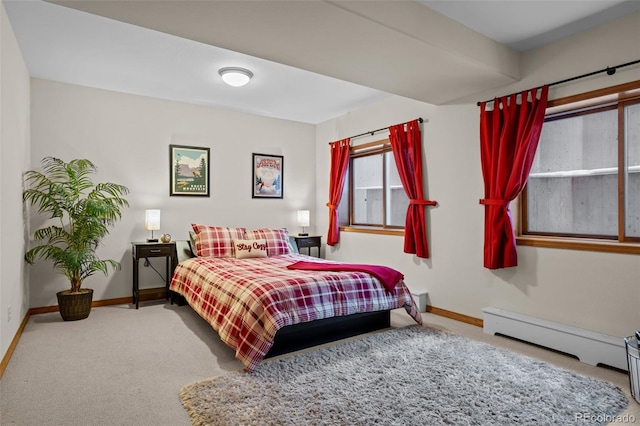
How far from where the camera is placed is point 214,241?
14.7 feet

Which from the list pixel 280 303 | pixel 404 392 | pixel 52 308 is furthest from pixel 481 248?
pixel 52 308

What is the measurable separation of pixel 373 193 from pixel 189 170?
2.65 m

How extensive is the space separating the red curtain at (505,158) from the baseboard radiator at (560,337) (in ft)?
1.58

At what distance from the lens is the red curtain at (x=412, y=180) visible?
4180 mm

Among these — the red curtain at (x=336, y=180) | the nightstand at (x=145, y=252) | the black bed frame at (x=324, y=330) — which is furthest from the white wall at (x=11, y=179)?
the red curtain at (x=336, y=180)

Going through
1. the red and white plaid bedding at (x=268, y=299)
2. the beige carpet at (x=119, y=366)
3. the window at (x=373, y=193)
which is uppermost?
the window at (x=373, y=193)

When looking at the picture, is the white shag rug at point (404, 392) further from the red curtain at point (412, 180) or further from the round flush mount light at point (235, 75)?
the round flush mount light at point (235, 75)

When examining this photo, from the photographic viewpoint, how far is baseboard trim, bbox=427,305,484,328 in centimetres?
366

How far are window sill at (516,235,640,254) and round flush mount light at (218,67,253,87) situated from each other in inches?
125

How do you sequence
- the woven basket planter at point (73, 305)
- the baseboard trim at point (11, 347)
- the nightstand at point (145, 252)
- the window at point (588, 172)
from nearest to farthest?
1. the baseboard trim at point (11, 347)
2. the window at point (588, 172)
3. the woven basket planter at point (73, 305)
4. the nightstand at point (145, 252)

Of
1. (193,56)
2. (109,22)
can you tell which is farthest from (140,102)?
(109,22)

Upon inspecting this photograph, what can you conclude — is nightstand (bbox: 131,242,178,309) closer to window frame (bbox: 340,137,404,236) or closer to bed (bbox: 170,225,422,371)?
bed (bbox: 170,225,422,371)

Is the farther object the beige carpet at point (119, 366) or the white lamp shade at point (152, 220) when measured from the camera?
the white lamp shade at point (152, 220)

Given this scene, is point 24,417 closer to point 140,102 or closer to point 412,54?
point 412,54
